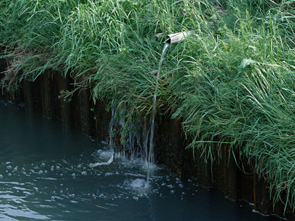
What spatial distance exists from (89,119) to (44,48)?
129 cm

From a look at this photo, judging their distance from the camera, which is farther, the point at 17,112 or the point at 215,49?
the point at 17,112

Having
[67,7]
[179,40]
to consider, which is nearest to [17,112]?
[67,7]

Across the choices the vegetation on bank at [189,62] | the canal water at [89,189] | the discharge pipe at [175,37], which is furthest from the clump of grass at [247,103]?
the canal water at [89,189]

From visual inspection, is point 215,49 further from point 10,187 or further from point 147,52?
point 10,187

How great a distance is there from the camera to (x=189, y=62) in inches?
210

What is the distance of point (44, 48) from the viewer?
6836 millimetres

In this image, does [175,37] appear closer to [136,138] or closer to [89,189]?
[136,138]

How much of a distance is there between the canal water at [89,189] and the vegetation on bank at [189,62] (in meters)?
0.54

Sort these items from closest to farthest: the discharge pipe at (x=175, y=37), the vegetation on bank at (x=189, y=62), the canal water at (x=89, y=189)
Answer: the vegetation on bank at (x=189, y=62) < the canal water at (x=89, y=189) < the discharge pipe at (x=175, y=37)

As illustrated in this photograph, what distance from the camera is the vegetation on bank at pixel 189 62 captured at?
14.1ft

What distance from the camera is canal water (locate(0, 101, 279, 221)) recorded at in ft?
14.5

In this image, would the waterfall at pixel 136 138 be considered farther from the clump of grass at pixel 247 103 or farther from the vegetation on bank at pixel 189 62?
the clump of grass at pixel 247 103

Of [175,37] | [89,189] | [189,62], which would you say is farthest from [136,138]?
[175,37]

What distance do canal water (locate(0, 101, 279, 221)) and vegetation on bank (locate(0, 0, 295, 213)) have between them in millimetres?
539
